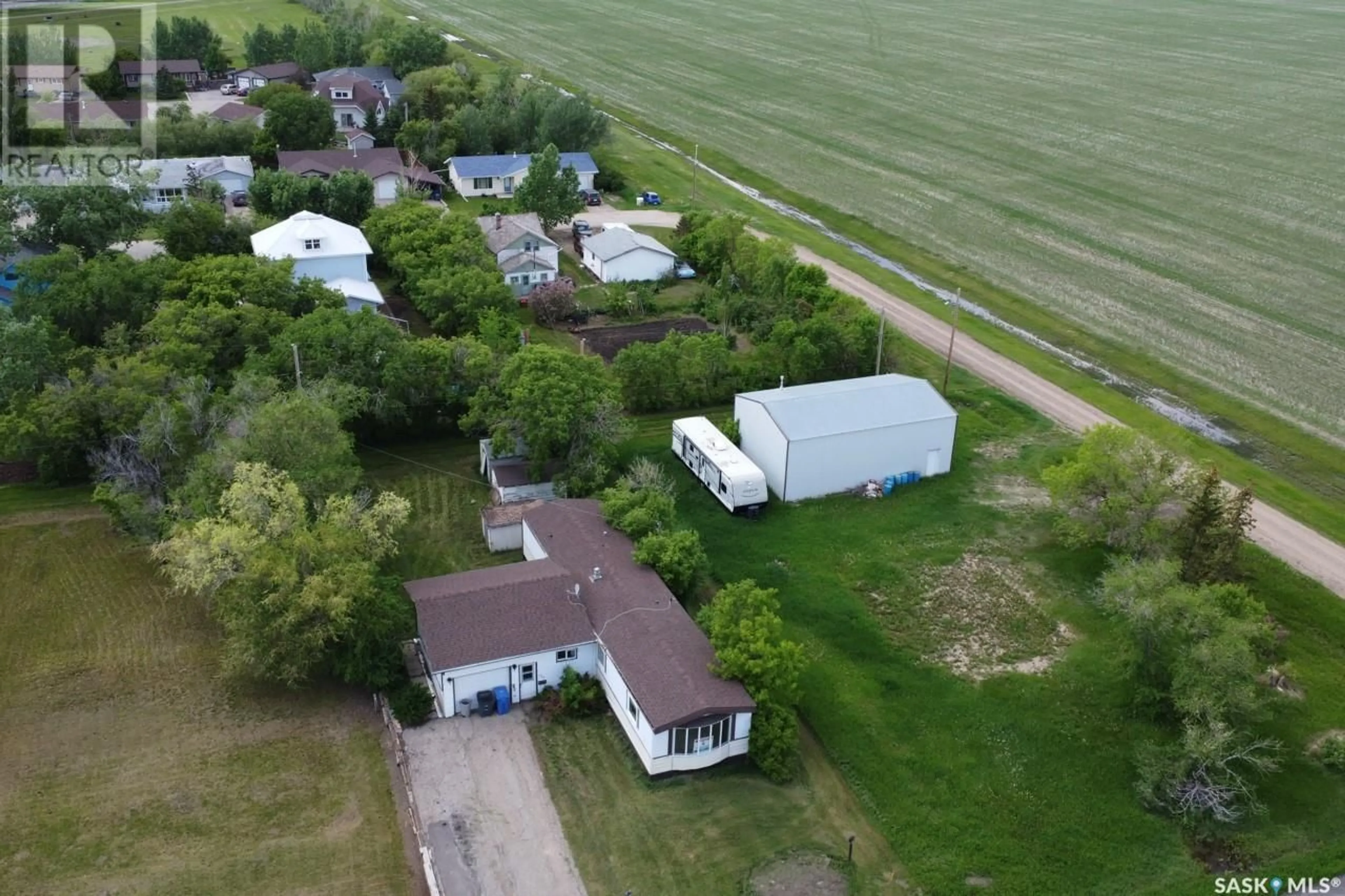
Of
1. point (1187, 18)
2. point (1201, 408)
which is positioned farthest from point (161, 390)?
point (1187, 18)

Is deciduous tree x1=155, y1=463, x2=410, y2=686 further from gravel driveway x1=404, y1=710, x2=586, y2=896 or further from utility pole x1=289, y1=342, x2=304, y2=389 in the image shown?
utility pole x1=289, y1=342, x2=304, y2=389

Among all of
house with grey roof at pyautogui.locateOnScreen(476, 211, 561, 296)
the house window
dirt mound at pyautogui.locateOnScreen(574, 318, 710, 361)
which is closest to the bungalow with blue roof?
house with grey roof at pyautogui.locateOnScreen(476, 211, 561, 296)

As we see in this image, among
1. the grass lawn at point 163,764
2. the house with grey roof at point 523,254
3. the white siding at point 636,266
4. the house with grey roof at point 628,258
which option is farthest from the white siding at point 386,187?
the grass lawn at point 163,764

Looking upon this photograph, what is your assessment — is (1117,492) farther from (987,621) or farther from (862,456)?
(862,456)

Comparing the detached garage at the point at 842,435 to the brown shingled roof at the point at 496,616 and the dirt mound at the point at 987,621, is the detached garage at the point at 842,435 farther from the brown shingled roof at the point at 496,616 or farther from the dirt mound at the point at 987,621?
the brown shingled roof at the point at 496,616

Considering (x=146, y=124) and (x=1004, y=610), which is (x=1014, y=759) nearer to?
→ (x=1004, y=610)

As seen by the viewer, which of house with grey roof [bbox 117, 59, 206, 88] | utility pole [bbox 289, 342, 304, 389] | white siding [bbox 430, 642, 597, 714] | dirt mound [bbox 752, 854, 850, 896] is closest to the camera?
dirt mound [bbox 752, 854, 850, 896]

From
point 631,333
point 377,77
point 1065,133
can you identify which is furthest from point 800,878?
point 377,77
